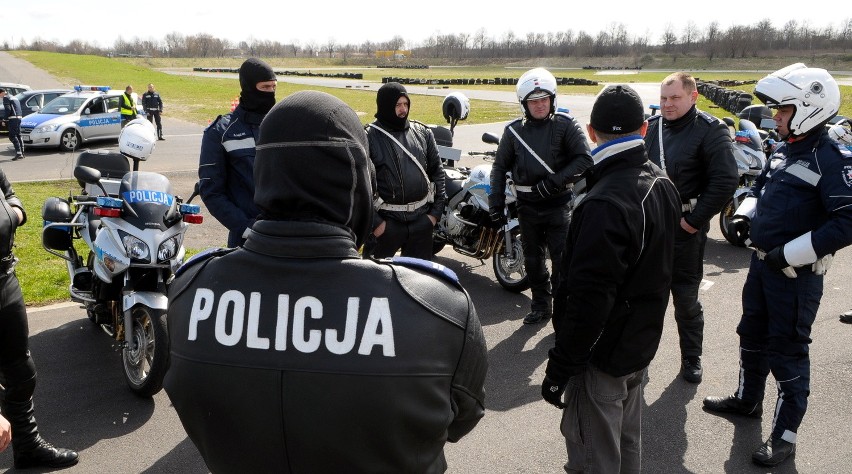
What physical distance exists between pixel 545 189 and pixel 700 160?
1.19 metres

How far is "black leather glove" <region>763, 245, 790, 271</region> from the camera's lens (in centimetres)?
353

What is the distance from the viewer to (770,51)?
303 feet

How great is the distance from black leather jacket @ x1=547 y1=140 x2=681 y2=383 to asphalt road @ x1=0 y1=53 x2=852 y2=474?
46.4 inches

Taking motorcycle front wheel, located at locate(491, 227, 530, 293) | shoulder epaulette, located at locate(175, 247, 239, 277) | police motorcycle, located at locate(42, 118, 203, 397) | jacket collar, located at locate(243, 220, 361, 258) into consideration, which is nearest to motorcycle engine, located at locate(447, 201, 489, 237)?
motorcycle front wheel, located at locate(491, 227, 530, 293)

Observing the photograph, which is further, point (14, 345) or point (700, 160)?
point (700, 160)

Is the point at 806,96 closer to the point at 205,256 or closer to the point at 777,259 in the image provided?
the point at 777,259

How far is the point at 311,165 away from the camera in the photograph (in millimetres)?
1469

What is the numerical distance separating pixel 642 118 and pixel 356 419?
202 cm

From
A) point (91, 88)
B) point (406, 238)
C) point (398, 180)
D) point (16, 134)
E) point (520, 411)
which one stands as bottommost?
point (520, 411)

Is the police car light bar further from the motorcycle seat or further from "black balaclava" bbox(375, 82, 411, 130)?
"black balaclava" bbox(375, 82, 411, 130)

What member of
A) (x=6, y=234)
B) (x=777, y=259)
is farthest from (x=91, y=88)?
(x=777, y=259)

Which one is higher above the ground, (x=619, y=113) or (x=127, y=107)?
(x=619, y=113)

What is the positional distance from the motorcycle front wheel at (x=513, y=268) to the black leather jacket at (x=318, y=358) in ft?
16.8

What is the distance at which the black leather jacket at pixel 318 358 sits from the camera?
1.37m
